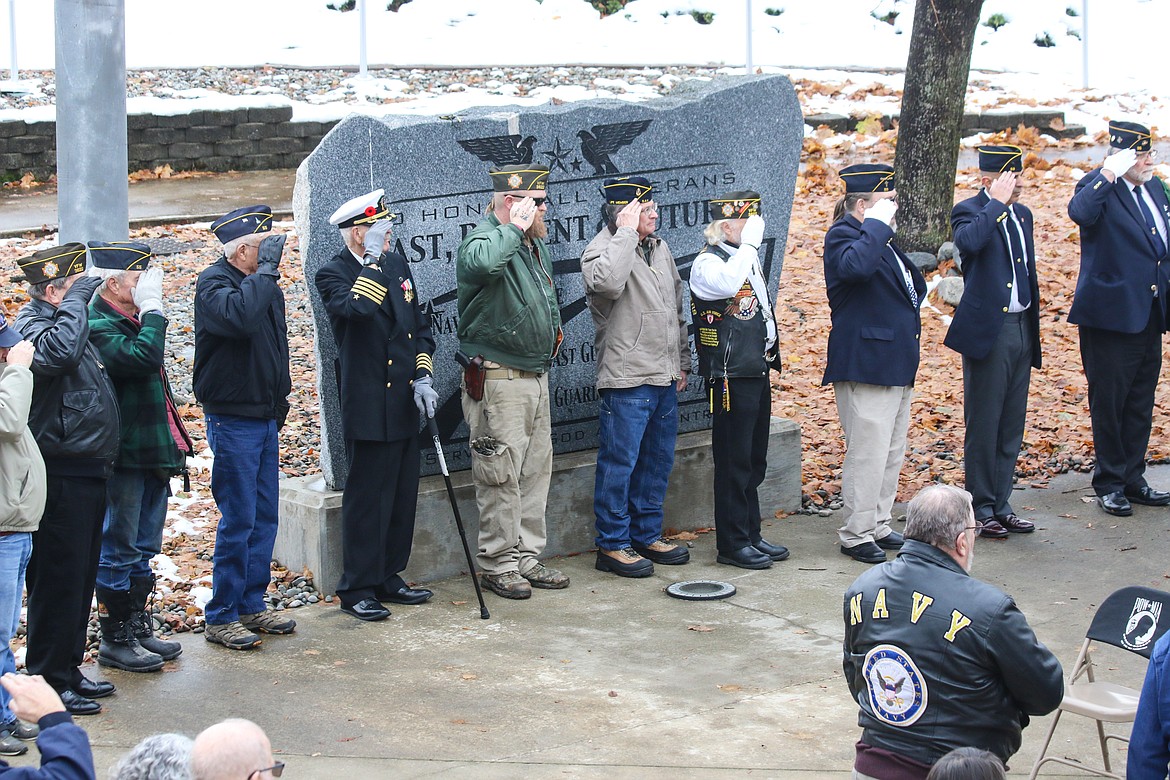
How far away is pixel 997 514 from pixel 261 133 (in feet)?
33.0

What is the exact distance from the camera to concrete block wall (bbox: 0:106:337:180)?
14625mm

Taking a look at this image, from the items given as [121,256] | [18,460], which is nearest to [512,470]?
[121,256]

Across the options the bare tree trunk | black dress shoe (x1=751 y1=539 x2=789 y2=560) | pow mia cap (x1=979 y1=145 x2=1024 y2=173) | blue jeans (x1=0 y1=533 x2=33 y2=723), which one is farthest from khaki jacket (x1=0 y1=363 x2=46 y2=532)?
the bare tree trunk

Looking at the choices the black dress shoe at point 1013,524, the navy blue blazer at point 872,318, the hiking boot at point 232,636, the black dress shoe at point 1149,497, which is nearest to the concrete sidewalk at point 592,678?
the hiking boot at point 232,636

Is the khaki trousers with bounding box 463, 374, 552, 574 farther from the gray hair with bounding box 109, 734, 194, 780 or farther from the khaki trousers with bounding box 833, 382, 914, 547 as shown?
the gray hair with bounding box 109, 734, 194, 780

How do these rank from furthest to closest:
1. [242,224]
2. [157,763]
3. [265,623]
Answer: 1. [265,623]
2. [242,224]
3. [157,763]

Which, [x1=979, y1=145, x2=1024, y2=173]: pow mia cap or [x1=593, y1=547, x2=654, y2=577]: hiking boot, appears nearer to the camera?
[x1=593, y1=547, x2=654, y2=577]: hiking boot

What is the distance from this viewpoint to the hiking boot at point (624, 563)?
7.45m

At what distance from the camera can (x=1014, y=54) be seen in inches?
893

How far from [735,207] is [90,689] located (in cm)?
370

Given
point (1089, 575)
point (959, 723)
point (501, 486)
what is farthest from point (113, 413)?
point (1089, 575)

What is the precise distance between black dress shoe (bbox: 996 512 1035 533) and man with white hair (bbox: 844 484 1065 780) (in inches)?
154

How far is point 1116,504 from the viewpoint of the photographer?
8.23m

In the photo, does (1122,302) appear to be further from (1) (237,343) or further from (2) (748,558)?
(1) (237,343)
